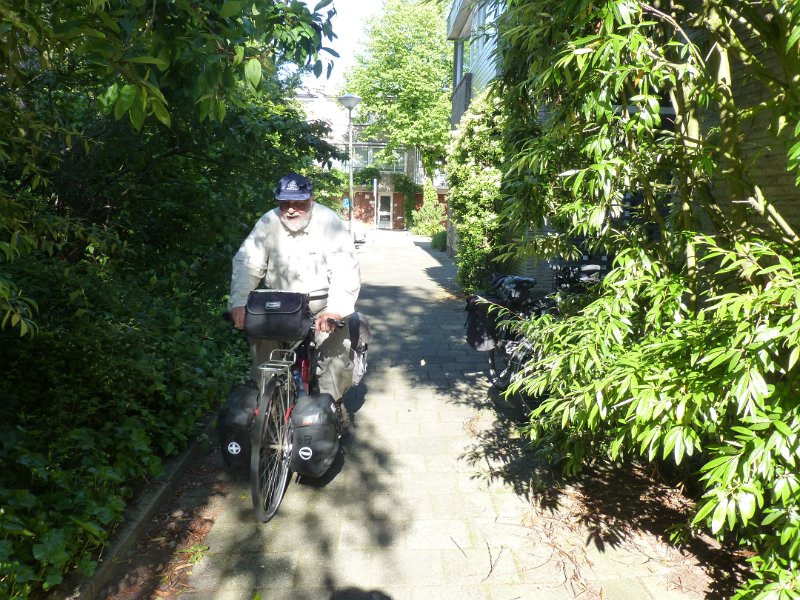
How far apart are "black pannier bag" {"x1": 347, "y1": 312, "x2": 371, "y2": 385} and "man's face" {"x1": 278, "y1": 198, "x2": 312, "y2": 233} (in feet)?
3.05

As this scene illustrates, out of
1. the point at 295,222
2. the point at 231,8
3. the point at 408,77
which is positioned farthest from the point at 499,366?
the point at 408,77

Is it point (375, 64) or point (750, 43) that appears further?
point (375, 64)

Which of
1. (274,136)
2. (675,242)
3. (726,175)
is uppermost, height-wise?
(274,136)

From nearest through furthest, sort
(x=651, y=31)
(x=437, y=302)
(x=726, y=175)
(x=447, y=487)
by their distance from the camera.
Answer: (x=726, y=175), (x=651, y=31), (x=447, y=487), (x=437, y=302)

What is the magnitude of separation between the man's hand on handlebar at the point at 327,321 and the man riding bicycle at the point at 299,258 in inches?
3.1

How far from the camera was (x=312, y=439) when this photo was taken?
415 cm

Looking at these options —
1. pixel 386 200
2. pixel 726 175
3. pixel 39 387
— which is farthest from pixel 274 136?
pixel 386 200

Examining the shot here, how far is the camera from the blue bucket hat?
4.41m

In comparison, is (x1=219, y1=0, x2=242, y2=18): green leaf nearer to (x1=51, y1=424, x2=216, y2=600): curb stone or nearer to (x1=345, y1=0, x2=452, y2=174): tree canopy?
(x1=51, y1=424, x2=216, y2=600): curb stone

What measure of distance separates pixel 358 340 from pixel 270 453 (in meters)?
1.40

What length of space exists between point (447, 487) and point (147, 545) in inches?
77.3

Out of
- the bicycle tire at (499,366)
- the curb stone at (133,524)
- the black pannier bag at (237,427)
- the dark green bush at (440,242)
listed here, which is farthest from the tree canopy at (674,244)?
the dark green bush at (440,242)

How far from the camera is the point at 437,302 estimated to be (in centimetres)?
1344

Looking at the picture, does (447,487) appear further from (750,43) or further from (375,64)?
(375,64)
